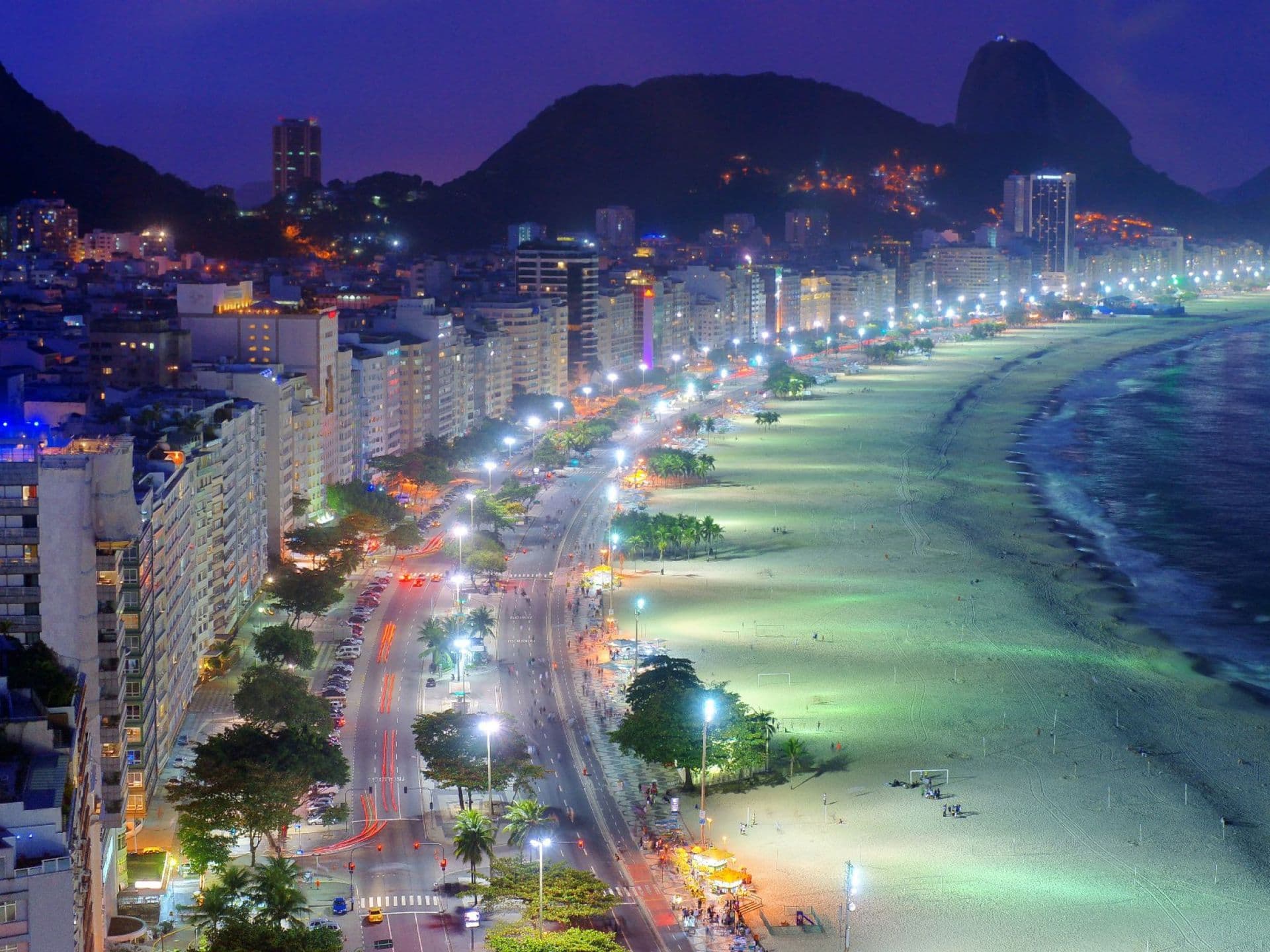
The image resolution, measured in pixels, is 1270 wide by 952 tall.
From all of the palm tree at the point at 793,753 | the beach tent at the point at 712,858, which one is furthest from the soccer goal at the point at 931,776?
the beach tent at the point at 712,858

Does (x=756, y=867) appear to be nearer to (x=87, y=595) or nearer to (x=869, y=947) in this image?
(x=869, y=947)

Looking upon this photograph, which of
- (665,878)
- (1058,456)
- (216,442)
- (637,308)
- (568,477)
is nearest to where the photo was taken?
(665,878)

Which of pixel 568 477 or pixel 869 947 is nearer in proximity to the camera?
pixel 869 947

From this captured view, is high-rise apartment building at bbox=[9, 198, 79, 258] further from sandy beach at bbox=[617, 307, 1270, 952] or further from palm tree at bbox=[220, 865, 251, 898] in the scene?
palm tree at bbox=[220, 865, 251, 898]

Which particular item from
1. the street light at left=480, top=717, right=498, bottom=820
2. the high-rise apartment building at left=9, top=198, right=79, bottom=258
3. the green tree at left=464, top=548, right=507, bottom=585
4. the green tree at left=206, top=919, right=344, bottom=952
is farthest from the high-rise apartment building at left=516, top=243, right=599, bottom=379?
the green tree at left=206, top=919, right=344, bottom=952

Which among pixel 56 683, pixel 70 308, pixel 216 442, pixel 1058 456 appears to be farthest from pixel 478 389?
pixel 56 683

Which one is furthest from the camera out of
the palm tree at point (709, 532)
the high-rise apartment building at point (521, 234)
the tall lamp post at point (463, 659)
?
the high-rise apartment building at point (521, 234)

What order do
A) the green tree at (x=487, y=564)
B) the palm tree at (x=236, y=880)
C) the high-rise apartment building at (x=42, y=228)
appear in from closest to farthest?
the palm tree at (x=236, y=880) → the green tree at (x=487, y=564) → the high-rise apartment building at (x=42, y=228)

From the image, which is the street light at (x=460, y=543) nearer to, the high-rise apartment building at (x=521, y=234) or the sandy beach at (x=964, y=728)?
the sandy beach at (x=964, y=728)
